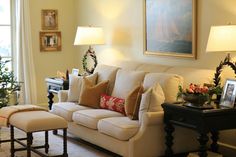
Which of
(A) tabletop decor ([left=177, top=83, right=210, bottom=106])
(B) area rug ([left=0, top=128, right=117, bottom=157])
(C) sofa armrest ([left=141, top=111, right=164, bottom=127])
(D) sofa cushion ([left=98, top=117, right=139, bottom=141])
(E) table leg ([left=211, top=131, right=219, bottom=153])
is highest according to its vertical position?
(A) tabletop decor ([left=177, top=83, right=210, bottom=106])

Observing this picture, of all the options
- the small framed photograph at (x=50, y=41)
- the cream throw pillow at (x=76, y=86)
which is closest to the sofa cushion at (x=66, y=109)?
the cream throw pillow at (x=76, y=86)

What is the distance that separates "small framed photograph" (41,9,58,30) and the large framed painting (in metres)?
2.33

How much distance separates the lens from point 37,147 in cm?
509

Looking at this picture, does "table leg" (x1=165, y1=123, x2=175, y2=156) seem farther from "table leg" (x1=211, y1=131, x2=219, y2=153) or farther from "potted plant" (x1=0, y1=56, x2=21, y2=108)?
"potted plant" (x1=0, y1=56, x2=21, y2=108)

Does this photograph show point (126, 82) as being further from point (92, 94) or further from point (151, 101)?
point (151, 101)

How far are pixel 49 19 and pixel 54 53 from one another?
625 mm

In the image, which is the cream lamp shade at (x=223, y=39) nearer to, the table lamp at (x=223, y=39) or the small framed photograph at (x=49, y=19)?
the table lamp at (x=223, y=39)

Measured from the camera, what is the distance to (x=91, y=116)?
5.06 meters

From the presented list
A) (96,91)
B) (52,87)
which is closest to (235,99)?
(96,91)

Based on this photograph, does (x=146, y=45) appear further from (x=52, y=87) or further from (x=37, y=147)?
(x=37, y=147)

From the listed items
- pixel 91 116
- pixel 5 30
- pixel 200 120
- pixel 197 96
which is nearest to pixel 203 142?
pixel 200 120

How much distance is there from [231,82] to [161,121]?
0.83 metres

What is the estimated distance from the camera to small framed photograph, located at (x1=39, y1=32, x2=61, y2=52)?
25.2 ft

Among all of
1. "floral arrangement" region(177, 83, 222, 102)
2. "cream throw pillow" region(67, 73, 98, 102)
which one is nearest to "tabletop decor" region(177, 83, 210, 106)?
"floral arrangement" region(177, 83, 222, 102)
